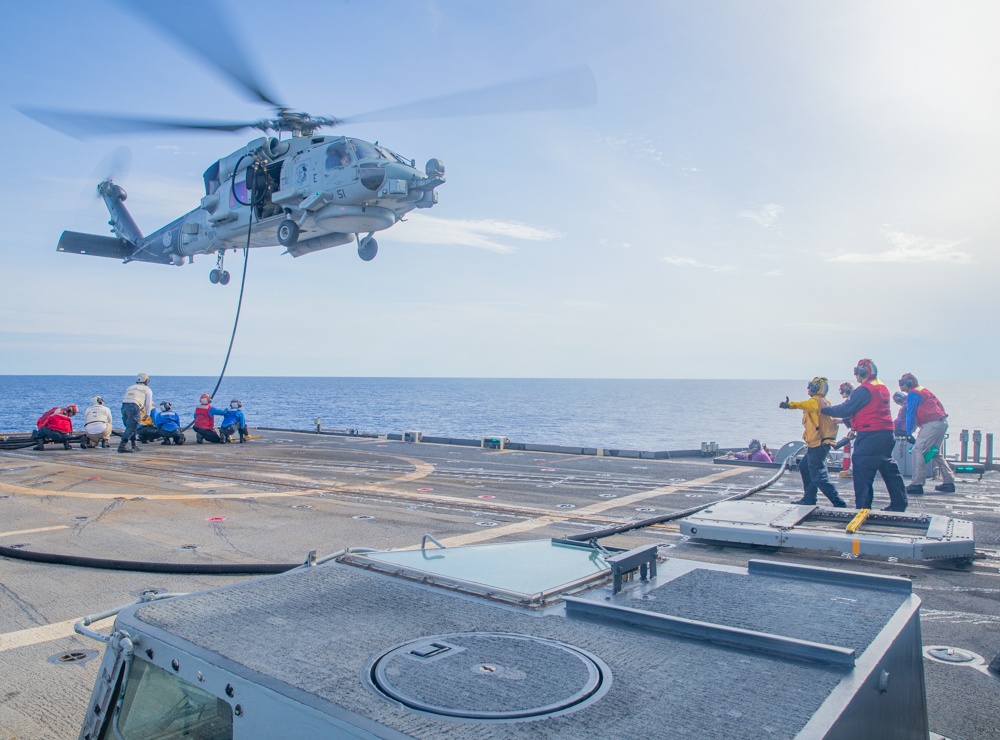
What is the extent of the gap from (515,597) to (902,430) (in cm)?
1309

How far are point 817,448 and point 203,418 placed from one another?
17.9 metres

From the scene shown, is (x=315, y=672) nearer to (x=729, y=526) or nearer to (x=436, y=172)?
(x=729, y=526)

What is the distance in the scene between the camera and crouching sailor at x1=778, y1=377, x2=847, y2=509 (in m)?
9.61

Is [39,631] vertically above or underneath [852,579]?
underneath

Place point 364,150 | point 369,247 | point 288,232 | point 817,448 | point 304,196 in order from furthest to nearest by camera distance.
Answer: point 369,247 → point 288,232 → point 304,196 → point 364,150 → point 817,448

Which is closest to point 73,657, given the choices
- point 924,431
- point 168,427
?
point 924,431

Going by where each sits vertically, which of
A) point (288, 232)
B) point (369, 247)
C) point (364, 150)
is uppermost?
point (364, 150)

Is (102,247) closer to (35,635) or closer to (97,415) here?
(97,415)

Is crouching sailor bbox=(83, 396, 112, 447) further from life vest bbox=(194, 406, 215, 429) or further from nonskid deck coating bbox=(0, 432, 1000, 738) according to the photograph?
life vest bbox=(194, 406, 215, 429)

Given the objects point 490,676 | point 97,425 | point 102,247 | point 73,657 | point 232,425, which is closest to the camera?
point 490,676

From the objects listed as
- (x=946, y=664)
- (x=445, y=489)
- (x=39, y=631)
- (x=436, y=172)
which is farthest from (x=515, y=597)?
(x=436, y=172)

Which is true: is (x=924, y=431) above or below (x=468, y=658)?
above

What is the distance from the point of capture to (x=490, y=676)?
6.70 feet

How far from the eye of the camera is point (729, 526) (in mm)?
7824
